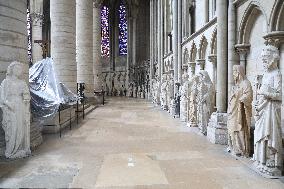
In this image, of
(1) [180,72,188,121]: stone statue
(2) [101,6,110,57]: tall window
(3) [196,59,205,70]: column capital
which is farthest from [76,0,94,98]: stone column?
(2) [101,6,110,57]: tall window

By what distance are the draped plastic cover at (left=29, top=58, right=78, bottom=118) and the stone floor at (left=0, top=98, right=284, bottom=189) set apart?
89 centimetres

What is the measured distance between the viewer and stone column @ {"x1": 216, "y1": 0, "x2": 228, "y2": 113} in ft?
28.6

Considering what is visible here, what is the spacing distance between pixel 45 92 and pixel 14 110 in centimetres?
403

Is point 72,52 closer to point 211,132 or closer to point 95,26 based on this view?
point 211,132

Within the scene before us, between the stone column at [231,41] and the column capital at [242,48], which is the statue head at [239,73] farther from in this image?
the stone column at [231,41]

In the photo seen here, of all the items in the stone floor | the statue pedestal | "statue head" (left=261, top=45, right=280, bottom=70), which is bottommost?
the stone floor

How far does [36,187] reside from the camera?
475cm

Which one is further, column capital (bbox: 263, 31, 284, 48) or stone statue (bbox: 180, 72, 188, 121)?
stone statue (bbox: 180, 72, 188, 121)

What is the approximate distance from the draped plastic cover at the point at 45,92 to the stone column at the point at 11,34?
2.40m

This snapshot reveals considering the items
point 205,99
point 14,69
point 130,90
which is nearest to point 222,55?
point 205,99

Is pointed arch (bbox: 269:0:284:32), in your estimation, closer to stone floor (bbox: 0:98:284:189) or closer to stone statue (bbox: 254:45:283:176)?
stone statue (bbox: 254:45:283:176)

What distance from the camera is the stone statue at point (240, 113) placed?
260 inches

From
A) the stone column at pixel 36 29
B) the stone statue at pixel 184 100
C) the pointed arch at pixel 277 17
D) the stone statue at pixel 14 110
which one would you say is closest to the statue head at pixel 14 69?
the stone statue at pixel 14 110

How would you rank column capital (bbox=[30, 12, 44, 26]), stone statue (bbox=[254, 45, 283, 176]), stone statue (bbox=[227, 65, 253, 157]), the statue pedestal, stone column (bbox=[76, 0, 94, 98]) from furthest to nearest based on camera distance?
A: column capital (bbox=[30, 12, 44, 26]) < stone column (bbox=[76, 0, 94, 98]) < the statue pedestal < stone statue (bbox=[227, 65, 253, 157]) < stone statue (bbox=[254, 45, 283, 176])
